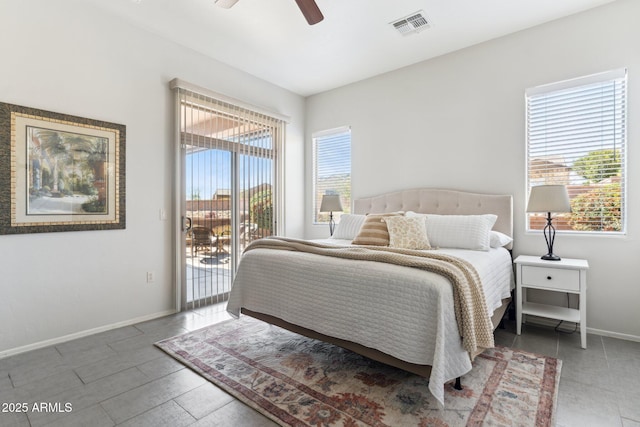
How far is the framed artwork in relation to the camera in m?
2.38

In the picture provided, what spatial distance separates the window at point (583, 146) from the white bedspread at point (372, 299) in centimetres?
99

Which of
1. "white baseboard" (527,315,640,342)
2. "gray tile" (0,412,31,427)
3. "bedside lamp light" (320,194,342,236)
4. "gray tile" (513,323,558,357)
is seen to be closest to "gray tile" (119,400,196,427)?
"gray tile" (0,412,31,427)

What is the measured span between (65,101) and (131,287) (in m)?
1.75

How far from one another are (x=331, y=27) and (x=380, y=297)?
2.63 meters

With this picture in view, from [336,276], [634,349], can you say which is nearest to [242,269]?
[336,276]

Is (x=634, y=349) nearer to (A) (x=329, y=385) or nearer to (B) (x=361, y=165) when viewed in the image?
(A) (x=329, y=385)

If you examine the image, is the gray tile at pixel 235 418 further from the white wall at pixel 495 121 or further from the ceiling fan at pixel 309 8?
the white wall at pixel 495 121

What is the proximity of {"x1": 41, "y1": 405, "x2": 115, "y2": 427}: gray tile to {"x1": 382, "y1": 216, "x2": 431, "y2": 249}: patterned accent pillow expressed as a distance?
2314 mm

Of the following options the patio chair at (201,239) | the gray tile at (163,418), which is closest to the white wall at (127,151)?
the patio chair at (201,239)

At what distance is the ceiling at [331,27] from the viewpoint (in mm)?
2730

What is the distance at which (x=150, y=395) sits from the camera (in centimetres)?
187

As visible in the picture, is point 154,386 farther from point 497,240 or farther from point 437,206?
point 437,206

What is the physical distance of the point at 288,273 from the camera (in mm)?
2299

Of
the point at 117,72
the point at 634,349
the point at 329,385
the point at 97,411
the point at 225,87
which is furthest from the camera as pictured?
the point at 225,87
